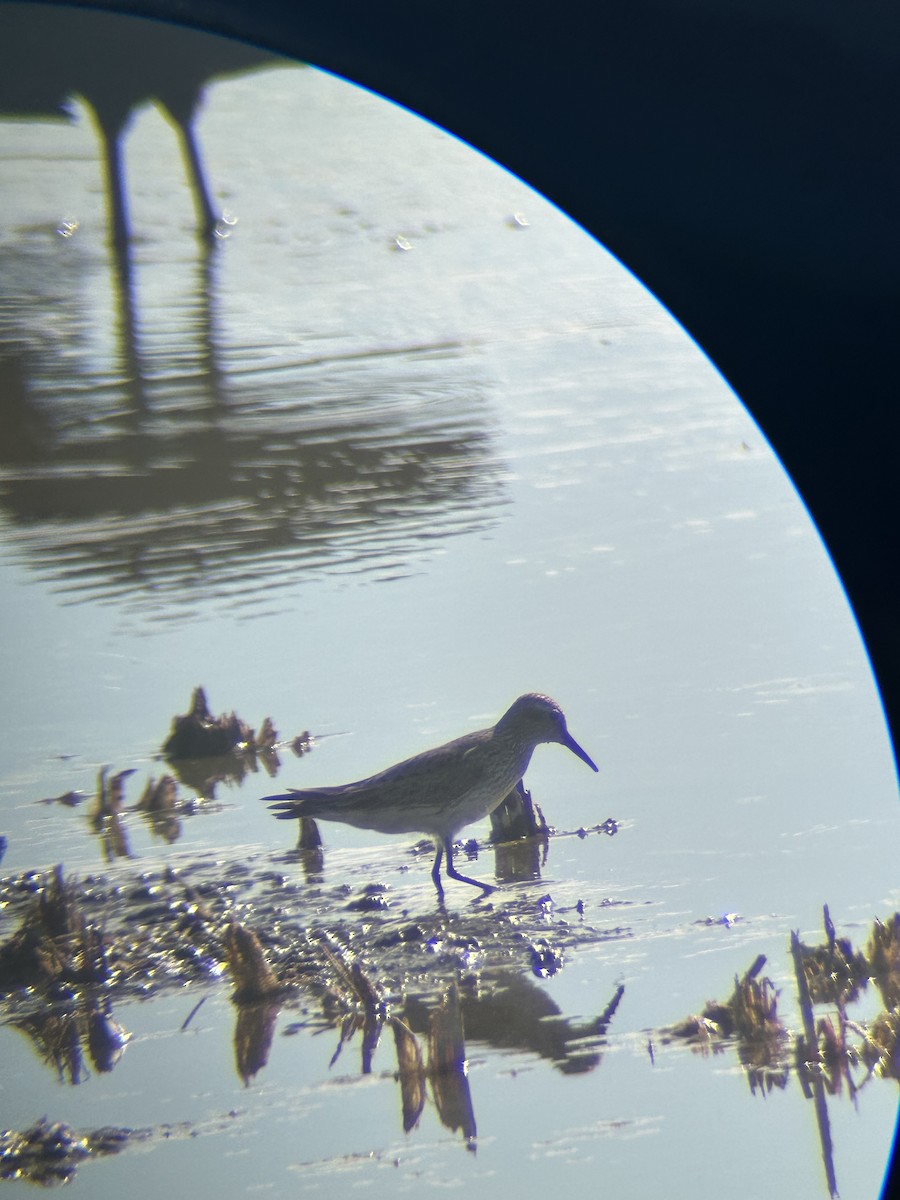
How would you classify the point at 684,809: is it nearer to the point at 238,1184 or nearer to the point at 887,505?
the point at 887,505

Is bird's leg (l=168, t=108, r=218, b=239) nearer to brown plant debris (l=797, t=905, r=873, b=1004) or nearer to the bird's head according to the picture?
the bird's head

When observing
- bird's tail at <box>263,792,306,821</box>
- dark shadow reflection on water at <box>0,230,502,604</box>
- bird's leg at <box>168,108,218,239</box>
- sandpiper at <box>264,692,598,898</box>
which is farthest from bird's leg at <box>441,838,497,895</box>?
bird's leg at <box>168,108,218,239</box>

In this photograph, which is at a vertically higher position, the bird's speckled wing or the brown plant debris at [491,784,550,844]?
→ the bird's speckled wing

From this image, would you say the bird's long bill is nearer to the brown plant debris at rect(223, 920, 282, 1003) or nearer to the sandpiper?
the sandpiper

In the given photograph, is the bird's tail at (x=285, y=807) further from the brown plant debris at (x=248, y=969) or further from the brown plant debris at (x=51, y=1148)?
the brown plant debris at (x=51, y=1148)

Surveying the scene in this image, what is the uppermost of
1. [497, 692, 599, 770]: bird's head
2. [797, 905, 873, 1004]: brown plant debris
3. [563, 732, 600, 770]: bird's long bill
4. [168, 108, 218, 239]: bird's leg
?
[168, 108, 218, 239]: bird's leg

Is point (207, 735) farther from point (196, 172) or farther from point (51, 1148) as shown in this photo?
point (196, 172)

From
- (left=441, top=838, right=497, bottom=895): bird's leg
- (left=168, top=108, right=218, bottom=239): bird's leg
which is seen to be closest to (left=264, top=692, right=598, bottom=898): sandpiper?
(left=441, top=838, right=497, bottom=895): bird's leg

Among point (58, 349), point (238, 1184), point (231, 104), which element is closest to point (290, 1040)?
point (238, 1184)

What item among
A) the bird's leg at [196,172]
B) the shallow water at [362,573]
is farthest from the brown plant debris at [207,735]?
the bird's leg at [196,172]
